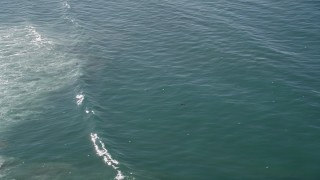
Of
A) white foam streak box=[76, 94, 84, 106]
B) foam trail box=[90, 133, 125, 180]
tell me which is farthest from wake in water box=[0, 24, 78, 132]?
foam trail box=[90, 133, 125, 180]

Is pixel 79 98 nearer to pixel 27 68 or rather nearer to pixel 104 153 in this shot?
pixel 104 153

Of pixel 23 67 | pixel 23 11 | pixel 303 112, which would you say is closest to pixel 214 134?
pixel 303 112

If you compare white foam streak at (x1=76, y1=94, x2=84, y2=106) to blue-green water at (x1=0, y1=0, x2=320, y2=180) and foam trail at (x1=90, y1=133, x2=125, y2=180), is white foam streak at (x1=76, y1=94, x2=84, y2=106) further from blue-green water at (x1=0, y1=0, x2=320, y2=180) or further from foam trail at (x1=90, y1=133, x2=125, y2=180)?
foam trail at (x1=90, y1=133, x2=125, y2=180)

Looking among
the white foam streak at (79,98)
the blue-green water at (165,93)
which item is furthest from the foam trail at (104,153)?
the white foam streak at (79,98)

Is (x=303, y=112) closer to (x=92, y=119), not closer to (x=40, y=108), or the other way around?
(x=92, y=119)

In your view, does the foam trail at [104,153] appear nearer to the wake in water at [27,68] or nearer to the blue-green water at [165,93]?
the blue-green water at [165,93]
